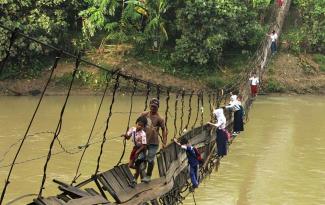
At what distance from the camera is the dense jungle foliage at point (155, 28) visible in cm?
1781

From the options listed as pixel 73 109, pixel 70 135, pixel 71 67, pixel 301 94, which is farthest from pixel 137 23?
pixel 70 135

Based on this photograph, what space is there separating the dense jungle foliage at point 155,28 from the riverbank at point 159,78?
1.66 feet

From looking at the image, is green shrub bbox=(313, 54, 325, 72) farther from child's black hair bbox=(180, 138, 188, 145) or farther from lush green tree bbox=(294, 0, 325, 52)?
child's black hair bbox=(180, 138, 188, 145)

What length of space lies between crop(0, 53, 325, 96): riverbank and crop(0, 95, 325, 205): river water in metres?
0.73

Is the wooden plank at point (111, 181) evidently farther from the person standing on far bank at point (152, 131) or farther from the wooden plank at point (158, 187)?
the person standing on far bank at point (152, 131)

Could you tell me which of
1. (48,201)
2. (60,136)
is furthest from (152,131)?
(60,136)

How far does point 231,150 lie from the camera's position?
11.9 meters

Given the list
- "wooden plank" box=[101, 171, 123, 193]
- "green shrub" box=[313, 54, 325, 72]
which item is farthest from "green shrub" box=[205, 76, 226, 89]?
Result: "wooden plank" box=[101, 171, 123, 193]

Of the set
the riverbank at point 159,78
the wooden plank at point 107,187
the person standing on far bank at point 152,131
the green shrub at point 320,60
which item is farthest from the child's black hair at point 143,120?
the green shrub at point 320,60

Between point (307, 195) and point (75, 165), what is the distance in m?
4.46

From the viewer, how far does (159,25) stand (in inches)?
727

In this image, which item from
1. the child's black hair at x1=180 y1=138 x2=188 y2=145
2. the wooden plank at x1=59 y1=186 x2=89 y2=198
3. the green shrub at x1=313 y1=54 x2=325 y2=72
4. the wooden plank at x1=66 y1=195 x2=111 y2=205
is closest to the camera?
the wooden plank at x1=66 y1=195 x2=111 y2=205

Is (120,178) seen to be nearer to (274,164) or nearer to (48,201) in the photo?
(48,201)

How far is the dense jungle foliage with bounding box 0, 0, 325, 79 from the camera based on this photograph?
1781 centimetres
